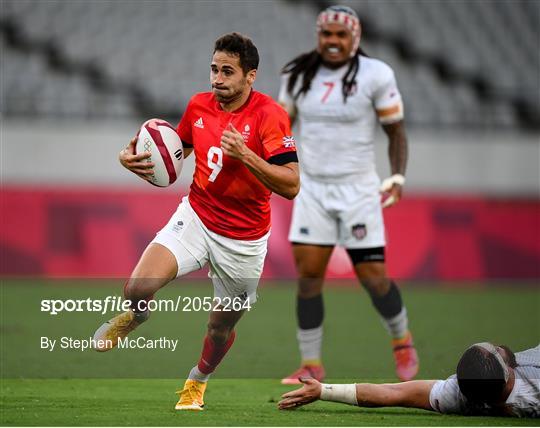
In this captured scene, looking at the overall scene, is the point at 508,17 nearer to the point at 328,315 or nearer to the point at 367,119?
the point at 328,315

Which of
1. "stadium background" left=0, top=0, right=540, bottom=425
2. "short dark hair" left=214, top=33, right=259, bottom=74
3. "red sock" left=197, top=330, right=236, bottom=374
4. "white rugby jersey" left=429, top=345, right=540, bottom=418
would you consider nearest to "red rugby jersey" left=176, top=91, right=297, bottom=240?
"short dark hair" left=214, top=33, right=259, bottom=74

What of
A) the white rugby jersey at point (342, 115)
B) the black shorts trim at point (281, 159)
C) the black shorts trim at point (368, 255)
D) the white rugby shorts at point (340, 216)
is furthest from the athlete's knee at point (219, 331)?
the white rugby jersey at point (342, 115)

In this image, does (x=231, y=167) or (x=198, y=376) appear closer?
(x=231, y=167)

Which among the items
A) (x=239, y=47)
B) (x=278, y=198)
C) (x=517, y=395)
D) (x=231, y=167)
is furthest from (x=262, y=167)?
(x=278, y=198)

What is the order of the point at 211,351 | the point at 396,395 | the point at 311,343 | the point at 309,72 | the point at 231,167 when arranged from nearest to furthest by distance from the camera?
the point at 396,395, the point at 231,167, the point at 211,351, the point at 311,343, the point at 309,72

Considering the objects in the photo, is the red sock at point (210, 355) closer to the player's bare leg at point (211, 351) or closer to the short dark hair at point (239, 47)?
the player's bare leg at point (211, 351)

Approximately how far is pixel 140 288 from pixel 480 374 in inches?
74.9

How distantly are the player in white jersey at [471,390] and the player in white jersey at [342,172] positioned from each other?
75.9 inches

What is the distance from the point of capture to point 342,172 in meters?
8.55

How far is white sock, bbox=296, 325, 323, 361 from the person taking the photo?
332 inches

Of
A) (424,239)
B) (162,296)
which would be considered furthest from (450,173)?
(162,296)

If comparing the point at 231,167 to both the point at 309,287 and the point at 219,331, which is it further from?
the point at 309,287

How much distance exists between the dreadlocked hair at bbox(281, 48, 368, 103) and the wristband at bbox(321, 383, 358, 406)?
271 cm

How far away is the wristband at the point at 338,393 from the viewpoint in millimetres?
6398
